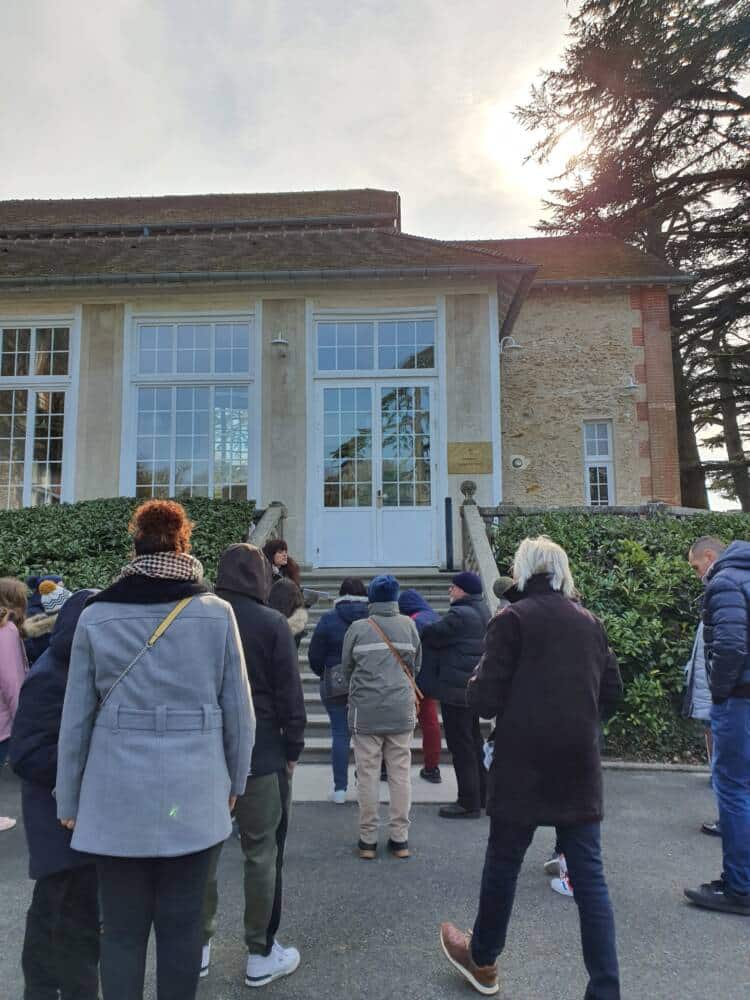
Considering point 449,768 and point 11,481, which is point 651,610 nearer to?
point 449,768

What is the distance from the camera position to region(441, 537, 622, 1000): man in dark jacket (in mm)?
2480

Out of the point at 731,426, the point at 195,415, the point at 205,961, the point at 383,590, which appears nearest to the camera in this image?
the point at 205,961

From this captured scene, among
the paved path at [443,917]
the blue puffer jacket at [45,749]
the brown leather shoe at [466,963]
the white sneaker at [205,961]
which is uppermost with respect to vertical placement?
the blue puffer jacket at [45,749]

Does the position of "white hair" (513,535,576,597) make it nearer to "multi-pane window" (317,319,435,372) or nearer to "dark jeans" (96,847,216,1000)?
"dark jeans" (96,847,216,1000)

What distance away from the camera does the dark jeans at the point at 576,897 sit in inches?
95.7

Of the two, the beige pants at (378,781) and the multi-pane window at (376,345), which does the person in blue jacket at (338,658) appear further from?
the multi-pane window at (376,345)

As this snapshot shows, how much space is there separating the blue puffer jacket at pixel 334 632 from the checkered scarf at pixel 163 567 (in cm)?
284

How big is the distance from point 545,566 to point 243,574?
1.27 m

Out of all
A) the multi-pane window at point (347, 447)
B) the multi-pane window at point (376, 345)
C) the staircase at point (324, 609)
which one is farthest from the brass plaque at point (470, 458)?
the staircase at point (324, 609)

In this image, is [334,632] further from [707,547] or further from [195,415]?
[195,415]

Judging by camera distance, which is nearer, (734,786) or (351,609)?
(734,786)

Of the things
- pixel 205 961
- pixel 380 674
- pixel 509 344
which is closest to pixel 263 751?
pixel 205 961

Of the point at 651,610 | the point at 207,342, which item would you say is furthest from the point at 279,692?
the point at 207,342

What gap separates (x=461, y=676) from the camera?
4895 mm
